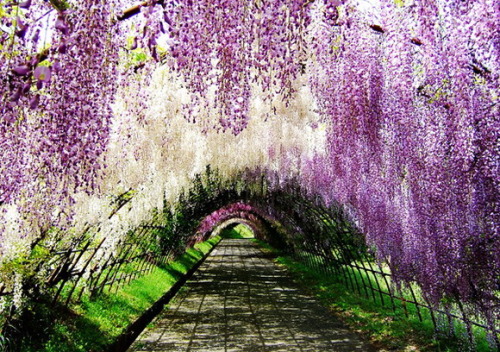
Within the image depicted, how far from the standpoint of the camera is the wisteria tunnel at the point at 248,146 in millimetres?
3785

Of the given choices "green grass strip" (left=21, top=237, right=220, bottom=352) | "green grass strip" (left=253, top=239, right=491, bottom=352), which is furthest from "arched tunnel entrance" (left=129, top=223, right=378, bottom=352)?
"green grass strip" (left=21, top=237, right=220, bottom=352)

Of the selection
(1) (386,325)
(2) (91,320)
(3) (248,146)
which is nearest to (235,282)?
(3) (248,146)

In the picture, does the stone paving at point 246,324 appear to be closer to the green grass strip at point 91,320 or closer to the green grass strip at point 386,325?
the green grass strip at point 386,325

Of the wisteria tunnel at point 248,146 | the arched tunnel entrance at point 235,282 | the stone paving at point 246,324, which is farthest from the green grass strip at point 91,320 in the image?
the stone paving at point 246,324

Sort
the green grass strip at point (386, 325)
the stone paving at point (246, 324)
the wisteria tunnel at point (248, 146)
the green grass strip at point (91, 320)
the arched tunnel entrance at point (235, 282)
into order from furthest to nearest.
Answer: the stone paving at point (246, 324) → the arched tunnel entrance at point (235, 282) → the green grass strip at point (386, 325) → the green grass strip at point (91, 320) → the wisteria tunnel at point (248, 146)

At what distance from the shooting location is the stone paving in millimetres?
7363

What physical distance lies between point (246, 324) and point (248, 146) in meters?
3.67

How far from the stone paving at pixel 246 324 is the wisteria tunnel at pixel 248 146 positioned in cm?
7

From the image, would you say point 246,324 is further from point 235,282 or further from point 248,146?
point 235,282

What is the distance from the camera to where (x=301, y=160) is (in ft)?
37.1

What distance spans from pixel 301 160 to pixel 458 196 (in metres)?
6.25

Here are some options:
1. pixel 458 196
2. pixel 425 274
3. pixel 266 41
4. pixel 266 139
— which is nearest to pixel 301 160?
pixel 266 139

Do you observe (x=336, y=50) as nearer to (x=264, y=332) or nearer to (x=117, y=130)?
(x=117, y=130)

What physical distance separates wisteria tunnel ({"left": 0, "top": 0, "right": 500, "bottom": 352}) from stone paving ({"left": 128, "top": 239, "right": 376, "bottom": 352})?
0.07m
